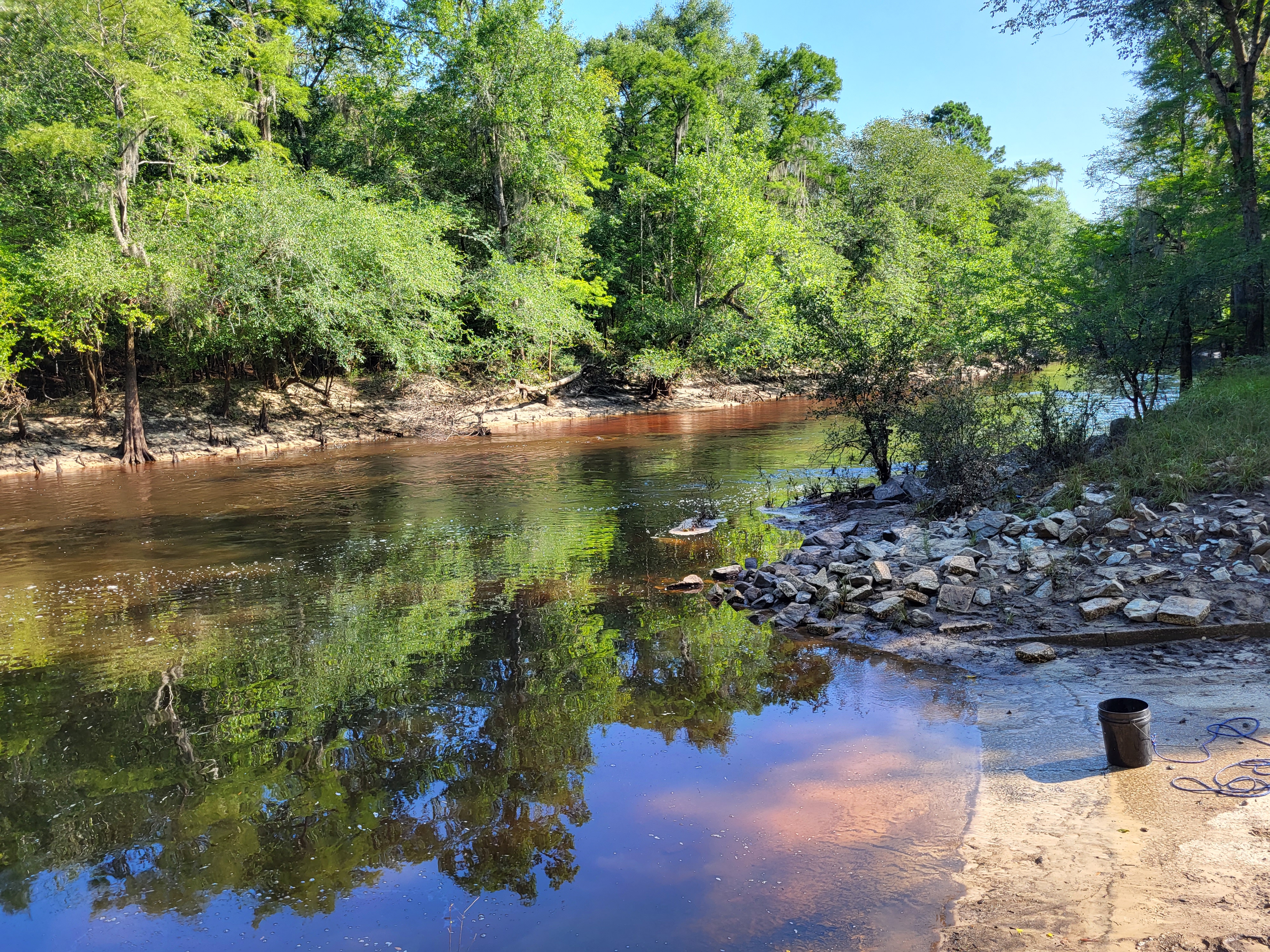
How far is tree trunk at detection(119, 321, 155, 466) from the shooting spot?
22938 millimetres

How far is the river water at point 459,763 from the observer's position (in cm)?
423

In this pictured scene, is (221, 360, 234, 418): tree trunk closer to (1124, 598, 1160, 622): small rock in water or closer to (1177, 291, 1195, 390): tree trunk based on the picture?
(1177, 291, 1195, 390): tree trunk

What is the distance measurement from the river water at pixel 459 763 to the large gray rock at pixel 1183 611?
211 centimetres

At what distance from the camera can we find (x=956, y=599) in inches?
324

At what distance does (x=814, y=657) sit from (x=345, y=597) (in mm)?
5937

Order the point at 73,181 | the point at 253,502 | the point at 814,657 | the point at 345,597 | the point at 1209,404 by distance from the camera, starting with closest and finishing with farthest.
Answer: the point at 814,657, the point at 345,597, the point at 1209,404, the point at 253,502, the point at 73,181

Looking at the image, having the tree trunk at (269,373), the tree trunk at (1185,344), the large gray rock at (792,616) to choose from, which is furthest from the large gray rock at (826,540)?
the tree trunk at (269,373)

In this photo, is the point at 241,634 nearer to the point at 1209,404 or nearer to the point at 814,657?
the point at 814,657

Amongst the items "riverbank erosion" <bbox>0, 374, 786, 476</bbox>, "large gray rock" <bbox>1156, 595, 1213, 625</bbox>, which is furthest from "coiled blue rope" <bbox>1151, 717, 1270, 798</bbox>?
"riverbank erosion" <bbox>0, 374, 786, 476</bbox>

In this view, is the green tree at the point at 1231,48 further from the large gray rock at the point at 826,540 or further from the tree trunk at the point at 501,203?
the tree trunk at the point at 501,203

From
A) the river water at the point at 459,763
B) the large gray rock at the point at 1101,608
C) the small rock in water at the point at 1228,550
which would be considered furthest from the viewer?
the small rock in water at the point at 1228,550

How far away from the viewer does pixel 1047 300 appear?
15.3 m

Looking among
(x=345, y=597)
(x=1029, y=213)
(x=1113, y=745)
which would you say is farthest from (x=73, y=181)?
(x=1029, y=213)

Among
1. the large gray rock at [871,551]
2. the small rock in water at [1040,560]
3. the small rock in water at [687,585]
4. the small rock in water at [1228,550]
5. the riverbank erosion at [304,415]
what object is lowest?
the small rock in water at [687,585]
